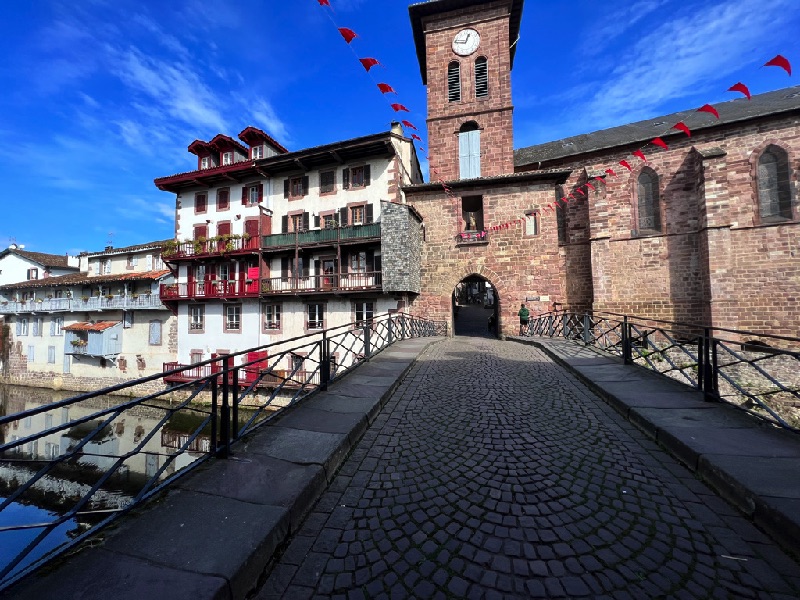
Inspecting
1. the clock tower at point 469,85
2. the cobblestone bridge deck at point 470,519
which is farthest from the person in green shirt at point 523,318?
the cobblestone bridge deck at point 470,519

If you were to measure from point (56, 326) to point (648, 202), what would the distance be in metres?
40.8

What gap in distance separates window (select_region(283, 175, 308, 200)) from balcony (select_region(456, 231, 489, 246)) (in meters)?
9.32

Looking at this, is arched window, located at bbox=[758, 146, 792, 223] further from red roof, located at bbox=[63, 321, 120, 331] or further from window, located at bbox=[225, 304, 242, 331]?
red roof, located at bbox=[63, 321, 120, 331]

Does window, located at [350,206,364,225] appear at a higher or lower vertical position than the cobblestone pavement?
higher

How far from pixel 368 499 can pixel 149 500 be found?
1.70m

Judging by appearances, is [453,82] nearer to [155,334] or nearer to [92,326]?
[155,334]

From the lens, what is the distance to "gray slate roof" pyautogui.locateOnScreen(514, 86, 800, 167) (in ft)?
48.3

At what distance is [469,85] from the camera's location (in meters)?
18.0

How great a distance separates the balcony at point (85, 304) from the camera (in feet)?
69.0

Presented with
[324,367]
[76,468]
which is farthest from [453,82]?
[76,468]

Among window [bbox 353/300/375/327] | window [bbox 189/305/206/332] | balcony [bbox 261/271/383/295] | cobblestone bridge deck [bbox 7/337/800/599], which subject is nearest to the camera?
cobblestone bridge deck [bbox 7/337/800/599]

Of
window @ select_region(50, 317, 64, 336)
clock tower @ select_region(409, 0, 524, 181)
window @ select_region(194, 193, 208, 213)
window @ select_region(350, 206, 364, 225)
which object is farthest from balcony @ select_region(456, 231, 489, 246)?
window @ select_region(50, 317, 64, 336)

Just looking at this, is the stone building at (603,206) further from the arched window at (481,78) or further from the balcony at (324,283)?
the balcony at (324,283)

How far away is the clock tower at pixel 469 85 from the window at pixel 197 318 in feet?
53.6
